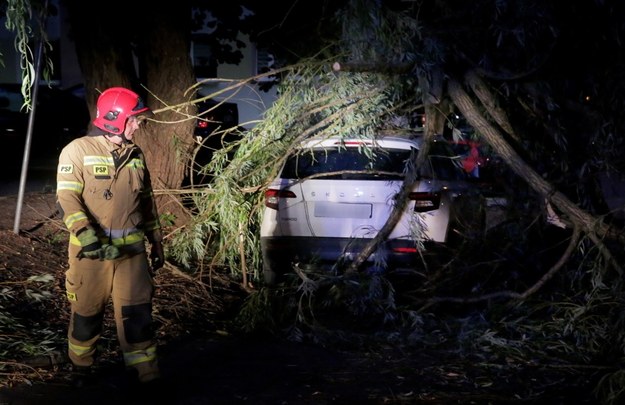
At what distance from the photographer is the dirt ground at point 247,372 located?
535cm

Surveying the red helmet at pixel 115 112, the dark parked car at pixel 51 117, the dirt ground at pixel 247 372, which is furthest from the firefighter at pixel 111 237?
the dark parked car at pixel 51 117

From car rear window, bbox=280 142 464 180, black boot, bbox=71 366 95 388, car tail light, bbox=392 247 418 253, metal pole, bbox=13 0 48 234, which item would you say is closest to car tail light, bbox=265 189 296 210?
car rear window, bbox=280 142 464 180

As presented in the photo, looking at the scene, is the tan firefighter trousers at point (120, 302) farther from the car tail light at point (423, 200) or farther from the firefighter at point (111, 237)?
the car tail light at point (423, 200)

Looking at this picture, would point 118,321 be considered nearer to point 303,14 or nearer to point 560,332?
point 560,332

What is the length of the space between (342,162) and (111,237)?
3328mm

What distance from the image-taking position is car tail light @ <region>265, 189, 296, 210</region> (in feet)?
26.1

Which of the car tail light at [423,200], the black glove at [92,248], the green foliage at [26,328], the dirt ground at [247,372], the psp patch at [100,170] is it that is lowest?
the dirt ground at [247,372]

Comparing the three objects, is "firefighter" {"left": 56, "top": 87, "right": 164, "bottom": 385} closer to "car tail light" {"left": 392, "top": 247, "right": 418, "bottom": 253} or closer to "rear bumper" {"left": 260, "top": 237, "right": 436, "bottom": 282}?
"rear bumper" {"left": 260, "top": 237, "right": 436, "bottom": 282}

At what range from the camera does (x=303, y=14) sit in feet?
35.4

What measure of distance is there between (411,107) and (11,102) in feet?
38.1

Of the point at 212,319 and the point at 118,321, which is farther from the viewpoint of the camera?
the point at 212,319

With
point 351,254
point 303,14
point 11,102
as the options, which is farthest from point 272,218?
point 11,102

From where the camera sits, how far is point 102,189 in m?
5.15

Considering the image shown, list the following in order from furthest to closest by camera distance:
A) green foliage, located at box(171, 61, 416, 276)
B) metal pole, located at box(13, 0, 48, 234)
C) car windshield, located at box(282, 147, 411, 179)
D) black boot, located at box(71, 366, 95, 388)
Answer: car windshield, located at box(282, 147, 411, 179), green foliage, located at box(171, 61, 416, 276), metal pole, located at box(13, 0, 48, 234), black boot, located at box(71, 366, 95, 388)
